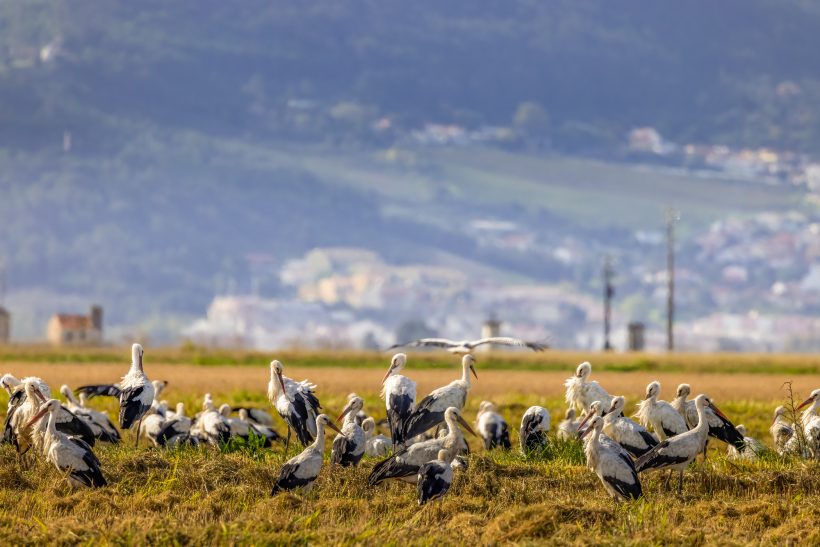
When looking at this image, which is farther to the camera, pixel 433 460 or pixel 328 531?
pixel 433 460

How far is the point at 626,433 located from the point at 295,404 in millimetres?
5476

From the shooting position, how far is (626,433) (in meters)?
21.8

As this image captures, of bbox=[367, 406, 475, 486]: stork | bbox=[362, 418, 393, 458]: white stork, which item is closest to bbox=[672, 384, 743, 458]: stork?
bbox=[362, 418, 393, 458]: white stork

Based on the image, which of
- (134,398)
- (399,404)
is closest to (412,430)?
(399,404)

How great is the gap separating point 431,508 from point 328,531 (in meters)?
2.20

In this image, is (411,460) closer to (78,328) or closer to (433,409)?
(433,409)

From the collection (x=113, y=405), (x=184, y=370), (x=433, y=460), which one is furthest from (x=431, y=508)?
(x=184, y=370)

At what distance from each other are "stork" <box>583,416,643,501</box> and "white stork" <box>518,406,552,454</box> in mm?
4819

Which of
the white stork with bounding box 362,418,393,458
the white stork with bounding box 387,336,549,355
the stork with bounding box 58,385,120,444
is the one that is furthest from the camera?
the white stork with bounding box 387,336,549,355

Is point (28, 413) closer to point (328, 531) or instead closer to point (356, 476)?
point (356, 476)

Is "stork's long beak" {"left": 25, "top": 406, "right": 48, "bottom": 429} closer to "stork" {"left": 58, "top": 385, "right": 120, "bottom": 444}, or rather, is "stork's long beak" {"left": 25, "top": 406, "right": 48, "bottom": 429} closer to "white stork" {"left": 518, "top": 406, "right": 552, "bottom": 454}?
"stork" {"left": 58, "top": 385, "right": 120, "bottom": 444}

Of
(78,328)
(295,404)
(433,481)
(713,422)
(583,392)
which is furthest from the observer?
(78,328)

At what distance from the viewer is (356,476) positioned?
67.7ft

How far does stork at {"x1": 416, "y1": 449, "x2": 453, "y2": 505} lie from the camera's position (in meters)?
18.0
